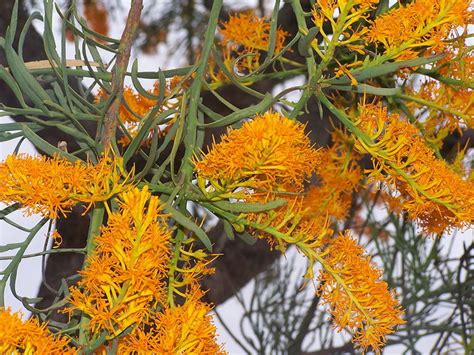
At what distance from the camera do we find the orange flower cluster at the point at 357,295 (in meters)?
0.35

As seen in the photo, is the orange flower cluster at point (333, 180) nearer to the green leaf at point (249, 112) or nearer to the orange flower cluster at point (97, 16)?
the green leaf at point (249, 112)

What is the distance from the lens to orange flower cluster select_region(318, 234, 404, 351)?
1.15 ft

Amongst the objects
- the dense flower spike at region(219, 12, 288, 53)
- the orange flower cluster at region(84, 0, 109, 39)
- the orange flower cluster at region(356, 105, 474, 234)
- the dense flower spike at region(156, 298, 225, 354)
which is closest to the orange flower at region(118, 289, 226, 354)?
the dense flower spike at region(156, 298, 225, 354)

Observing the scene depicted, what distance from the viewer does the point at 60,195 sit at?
0.33 m

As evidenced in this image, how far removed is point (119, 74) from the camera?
0.38 meters

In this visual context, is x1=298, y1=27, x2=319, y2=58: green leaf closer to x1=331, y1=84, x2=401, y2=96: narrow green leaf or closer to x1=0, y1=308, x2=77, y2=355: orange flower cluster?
x1=331, y1=84, x2=401, y2=96: narrow green leaf

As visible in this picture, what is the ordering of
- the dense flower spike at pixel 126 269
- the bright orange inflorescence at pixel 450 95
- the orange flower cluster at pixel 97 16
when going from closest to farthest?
the dense flower spike at pixel 126 269
the bright orange inflorescence at pixel 450 95
the orange flower cluster at pixel 97 16

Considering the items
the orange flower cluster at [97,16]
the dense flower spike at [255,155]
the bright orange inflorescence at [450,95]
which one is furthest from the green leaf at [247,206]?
the orange flower cluster at [97,16]

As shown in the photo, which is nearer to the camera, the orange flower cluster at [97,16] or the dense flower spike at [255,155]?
the dense flower spike at [255,155]

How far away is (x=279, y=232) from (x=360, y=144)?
2.3 inches

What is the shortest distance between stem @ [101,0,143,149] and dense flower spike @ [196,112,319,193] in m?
0.05

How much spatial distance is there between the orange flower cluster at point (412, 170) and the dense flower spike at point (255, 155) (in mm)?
52

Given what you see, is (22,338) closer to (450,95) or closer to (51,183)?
(51,183)

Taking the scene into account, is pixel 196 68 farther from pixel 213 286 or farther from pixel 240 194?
pixel 213 286
